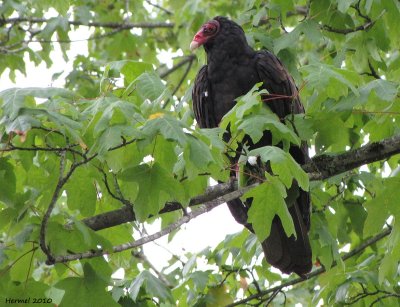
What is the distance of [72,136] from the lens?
88.0 inches

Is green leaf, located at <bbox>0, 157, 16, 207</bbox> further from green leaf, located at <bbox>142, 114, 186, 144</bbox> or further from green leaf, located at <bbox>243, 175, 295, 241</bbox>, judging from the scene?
green leaf, located at <bbox>243, 175, 295, 241</bbox>

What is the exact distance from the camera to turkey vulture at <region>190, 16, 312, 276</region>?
11.4 feet

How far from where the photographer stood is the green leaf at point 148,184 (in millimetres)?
2375

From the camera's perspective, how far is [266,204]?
7.79ft

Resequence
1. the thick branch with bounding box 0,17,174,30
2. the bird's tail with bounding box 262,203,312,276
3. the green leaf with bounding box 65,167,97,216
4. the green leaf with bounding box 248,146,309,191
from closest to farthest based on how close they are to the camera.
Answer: the green leaf with bounding box 248,146,309,191 < the green leaf with bounding box 65,167,97,216 < the bird's tail with bounding box 262,203,312,276 < the thick branch with bounding box 0,17,174,30

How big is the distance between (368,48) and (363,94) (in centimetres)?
80

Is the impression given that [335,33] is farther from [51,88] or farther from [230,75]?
[51,88]

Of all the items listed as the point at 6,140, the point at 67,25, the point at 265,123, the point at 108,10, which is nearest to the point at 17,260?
the point at 6,140

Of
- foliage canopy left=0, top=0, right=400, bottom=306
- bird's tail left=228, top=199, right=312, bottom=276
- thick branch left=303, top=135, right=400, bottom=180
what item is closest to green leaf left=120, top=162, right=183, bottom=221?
foliage canopy left=0, top=0, right=400, bottom=306

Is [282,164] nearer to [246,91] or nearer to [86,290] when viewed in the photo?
[86,290]

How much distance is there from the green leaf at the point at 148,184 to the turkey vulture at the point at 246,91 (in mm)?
999

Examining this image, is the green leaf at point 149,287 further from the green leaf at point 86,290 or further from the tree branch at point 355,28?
the tree branch at point 355,28

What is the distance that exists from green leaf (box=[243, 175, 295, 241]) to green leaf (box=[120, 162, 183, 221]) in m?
0.27

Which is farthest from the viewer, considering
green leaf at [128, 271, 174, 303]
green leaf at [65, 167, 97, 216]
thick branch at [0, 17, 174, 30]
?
thick branch at [0, 17, 174, 30]
